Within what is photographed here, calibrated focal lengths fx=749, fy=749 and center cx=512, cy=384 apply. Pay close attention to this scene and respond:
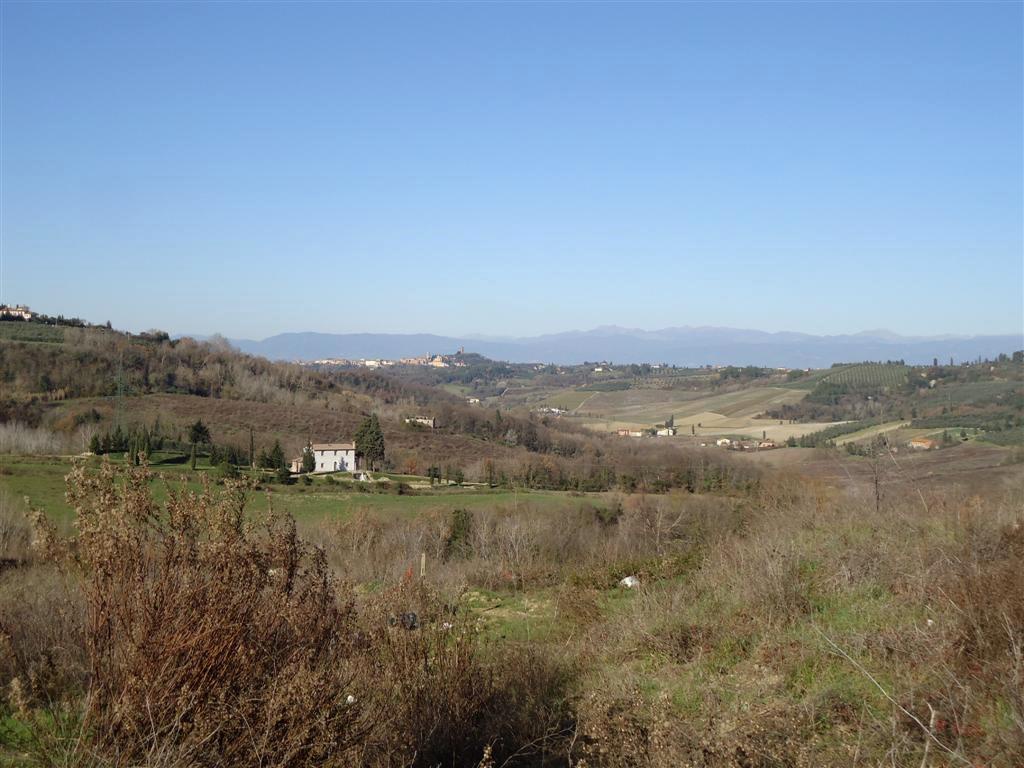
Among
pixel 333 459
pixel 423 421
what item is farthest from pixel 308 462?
pixel 423 421

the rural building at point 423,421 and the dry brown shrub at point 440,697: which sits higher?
the dry brown shrub at point 440,697

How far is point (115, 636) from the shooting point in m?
3.19

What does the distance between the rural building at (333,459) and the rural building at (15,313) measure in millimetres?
48864

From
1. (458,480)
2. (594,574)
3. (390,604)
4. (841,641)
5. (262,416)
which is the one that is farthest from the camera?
(262,416)

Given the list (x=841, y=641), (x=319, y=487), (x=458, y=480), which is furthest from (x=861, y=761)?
(x=458, y=480)

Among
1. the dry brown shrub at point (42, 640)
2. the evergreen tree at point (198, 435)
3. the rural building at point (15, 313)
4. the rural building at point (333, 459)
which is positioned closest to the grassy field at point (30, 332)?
the rural building at point (15, 313)

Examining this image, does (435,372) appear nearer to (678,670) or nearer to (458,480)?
A: (458,480)

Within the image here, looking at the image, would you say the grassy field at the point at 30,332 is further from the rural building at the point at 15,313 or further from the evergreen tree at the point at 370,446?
the evergreen tree at the point at 370,446

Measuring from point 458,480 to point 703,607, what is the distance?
1469 inches

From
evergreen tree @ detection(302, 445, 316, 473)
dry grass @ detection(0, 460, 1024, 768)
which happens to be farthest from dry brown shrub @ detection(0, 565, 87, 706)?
evergreen tree @ detection(302, 445, 316, 473)

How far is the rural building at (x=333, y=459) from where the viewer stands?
159 ft

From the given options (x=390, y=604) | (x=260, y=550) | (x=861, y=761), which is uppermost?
(x=260, y=550)

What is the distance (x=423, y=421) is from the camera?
6556 centimetres

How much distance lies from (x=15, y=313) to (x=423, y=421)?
48777 mm
